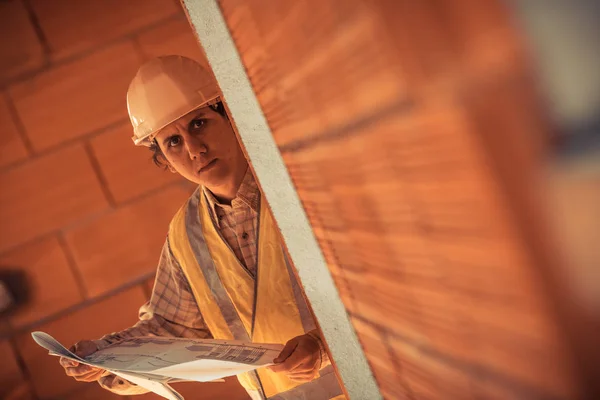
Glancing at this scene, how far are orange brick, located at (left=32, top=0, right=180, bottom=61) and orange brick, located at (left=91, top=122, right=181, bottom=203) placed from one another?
52 centimetres

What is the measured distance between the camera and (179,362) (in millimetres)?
1020

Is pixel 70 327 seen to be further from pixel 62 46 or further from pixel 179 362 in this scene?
pixel 179 362

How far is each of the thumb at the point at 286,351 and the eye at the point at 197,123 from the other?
2.63ft

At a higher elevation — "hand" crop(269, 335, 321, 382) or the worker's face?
the worker's face

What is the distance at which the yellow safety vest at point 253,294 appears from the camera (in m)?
1.63

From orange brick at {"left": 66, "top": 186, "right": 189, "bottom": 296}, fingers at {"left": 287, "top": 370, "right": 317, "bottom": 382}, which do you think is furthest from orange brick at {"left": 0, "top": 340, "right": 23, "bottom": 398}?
fingers at {"left": 287, "top": 370, "right": 317, "bottom": 382}

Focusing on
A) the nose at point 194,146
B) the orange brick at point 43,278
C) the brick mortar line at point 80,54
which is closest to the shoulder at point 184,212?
the nose at point 194,146

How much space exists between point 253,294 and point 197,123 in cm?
62

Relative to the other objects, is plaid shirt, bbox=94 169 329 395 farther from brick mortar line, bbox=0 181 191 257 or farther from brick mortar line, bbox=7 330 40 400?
brick mortar line, bbox=7 330 40 400

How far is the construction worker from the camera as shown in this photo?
1648mm

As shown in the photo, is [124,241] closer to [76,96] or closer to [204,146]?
A: [76,96]

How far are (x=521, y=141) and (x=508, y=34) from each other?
5 centimetres

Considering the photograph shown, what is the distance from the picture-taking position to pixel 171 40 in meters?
2.83

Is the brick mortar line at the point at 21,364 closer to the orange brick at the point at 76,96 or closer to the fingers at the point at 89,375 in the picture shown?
the orange brick at the point at 76,96
